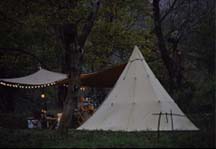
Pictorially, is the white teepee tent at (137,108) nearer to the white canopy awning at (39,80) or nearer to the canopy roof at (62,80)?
the canopy roof at (62,80)

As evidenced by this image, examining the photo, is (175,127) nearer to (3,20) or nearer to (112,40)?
(3,20)

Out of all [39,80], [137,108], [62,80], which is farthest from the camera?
[39,80]

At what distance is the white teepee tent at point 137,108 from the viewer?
11.7 meters

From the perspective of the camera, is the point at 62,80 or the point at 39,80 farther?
the point at 39,80

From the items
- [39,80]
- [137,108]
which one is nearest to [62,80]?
[39,80]

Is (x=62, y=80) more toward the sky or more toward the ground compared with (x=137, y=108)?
more toward the sky

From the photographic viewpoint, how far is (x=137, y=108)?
12125 millimetres

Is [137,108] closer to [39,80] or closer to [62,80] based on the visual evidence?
[62,80]

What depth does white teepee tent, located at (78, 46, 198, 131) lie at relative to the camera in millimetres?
11672

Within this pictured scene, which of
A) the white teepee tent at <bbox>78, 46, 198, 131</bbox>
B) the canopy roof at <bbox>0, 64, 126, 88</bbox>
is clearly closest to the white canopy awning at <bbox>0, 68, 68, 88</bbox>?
the canopy roof at <bbox>0, 64, 126, 88</bbox>

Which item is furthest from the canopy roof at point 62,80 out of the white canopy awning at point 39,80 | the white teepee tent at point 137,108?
the white teepee tent at point 137,108

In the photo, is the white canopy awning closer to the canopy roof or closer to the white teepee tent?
the canopy roof

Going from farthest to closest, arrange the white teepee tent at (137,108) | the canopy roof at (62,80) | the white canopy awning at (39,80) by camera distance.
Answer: the white canopy awning at (39,80)
the canopy roof at (62,80)
the white teepee tent at (137,108)

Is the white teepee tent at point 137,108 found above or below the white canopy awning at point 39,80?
below
